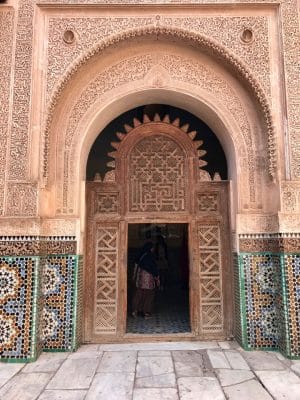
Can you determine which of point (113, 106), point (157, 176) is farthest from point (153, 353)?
point (113, 106)

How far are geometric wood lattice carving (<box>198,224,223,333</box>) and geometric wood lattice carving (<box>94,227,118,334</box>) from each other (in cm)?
105

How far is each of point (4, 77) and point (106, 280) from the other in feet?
8.50

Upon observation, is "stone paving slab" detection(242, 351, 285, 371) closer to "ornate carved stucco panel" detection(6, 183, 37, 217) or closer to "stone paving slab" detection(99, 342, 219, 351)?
"stone paving slab" detection(99, 342, 219, 351)

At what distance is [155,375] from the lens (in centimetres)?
304

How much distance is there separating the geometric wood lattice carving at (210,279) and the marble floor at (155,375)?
0.36 m

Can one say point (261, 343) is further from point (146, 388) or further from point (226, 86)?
point (226, 86)

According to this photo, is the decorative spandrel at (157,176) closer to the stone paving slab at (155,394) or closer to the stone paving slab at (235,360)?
the stone paving slab at (235,360)

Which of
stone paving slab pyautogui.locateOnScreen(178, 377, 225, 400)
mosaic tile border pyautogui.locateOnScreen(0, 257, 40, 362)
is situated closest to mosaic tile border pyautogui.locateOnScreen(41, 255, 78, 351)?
mosaic tile border pyautogui.locateOnScreen(0, 257, 40, 362)

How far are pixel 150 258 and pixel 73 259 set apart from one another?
5.97ft

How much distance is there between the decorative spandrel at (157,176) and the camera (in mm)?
4324

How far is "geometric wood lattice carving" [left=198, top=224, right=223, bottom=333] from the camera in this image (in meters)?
4.15

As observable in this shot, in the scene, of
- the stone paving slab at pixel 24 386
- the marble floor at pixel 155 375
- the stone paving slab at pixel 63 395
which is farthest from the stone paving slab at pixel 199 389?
the stone paving slab at pixel 24 386

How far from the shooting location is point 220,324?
414cm

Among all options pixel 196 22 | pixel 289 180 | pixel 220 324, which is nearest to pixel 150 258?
pixel 220 324
